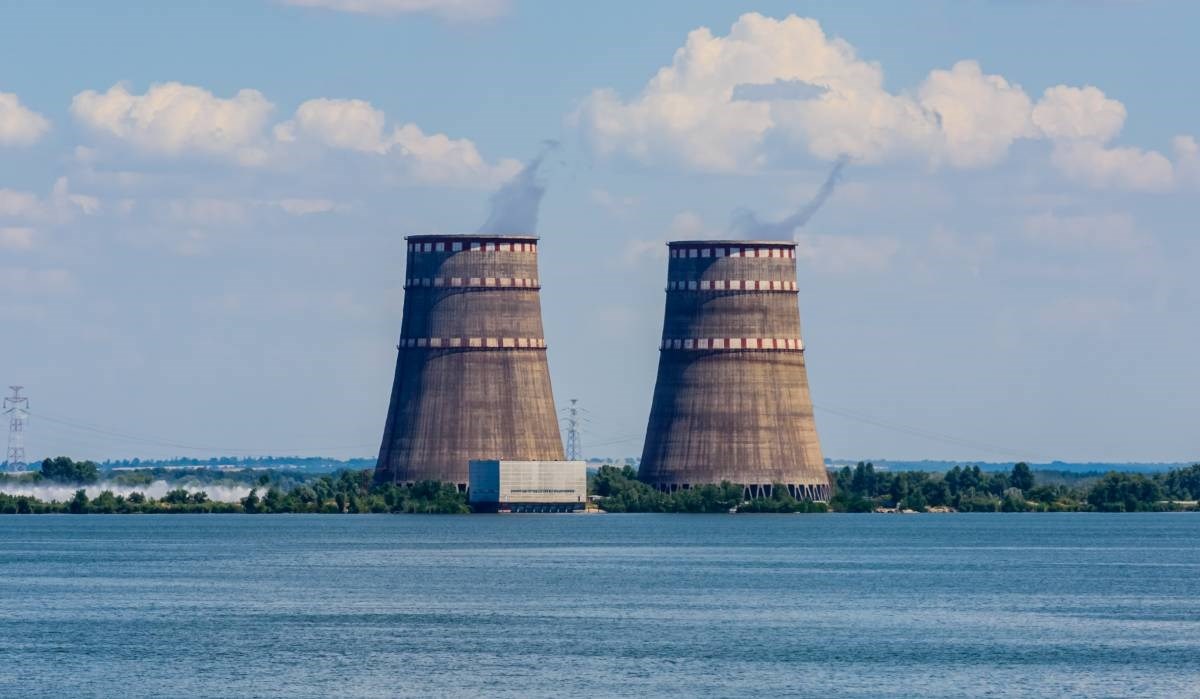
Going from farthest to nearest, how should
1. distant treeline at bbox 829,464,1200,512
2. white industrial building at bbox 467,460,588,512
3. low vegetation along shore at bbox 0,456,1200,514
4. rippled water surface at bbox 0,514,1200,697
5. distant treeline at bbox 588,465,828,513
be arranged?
distant treeline at bbox 829,464,1200,512 < low vegetation along shore at bbox 0,456,1200,514 < distant treeline at bbox 588,465,828,513 < white industrial building at bbox 467,460,588,512 < rippled water surface at bbox 0,514,1200,697

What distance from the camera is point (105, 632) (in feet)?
172

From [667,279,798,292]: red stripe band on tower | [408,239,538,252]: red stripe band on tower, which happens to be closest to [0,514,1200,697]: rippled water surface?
[667,279,798,292]: red stripe band on tower

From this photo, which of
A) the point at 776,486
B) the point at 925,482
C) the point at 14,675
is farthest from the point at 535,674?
the point at 925,482

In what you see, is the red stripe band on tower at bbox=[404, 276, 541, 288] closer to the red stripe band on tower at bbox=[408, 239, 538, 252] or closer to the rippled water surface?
the red stripe band on tower at bbox=[408, 239, 538, 252]

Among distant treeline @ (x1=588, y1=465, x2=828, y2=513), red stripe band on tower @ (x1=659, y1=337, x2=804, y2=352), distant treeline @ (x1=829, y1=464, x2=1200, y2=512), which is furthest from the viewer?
distant treeline @ (x1=829, y1=464, x2=1200, y2=512)

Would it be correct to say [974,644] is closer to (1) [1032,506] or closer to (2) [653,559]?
(2) [653,559]

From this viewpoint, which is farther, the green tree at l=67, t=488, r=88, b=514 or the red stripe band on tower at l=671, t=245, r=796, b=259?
the green tree at l=67, t=488, r=88, b=514

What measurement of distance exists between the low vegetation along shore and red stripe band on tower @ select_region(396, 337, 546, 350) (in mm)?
6408

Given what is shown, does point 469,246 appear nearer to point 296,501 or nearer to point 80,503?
point 296,501

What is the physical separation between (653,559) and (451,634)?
85.4ft

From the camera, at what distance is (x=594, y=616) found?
5616 centimetres

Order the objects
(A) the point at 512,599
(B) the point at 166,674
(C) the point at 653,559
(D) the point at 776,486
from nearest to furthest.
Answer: (B) the point at 166,674 < (A) the point at 512,599 < (C) the point at 653,559 < (D) the point at 776,486

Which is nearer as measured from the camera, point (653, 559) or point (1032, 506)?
point (653, 559)

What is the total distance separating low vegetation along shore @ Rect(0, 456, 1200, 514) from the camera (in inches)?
4242
